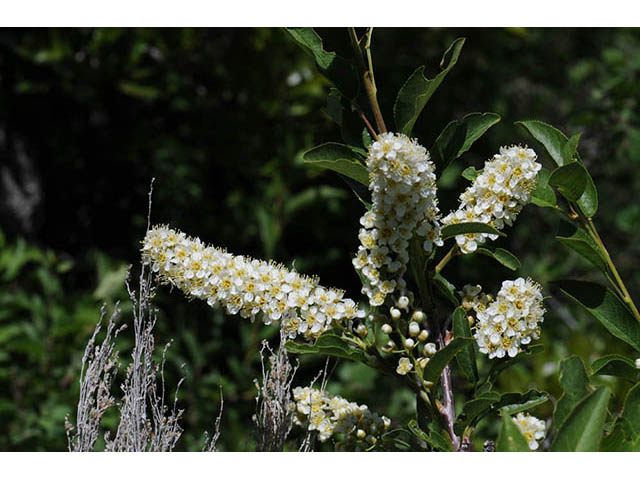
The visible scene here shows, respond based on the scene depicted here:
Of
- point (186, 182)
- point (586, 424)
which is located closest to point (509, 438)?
point (586, 424)

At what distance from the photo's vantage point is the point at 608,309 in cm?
97

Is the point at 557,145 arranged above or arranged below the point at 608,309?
above

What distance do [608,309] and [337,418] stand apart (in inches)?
15.7

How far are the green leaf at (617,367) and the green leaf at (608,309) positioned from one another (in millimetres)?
34

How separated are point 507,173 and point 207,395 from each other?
177 centimetres

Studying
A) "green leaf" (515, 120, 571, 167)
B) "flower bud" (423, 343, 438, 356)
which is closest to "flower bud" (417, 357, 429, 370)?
"flower bud" (423, 343, 438, 356)

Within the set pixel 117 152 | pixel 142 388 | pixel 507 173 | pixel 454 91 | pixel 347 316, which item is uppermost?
pixel 454 91

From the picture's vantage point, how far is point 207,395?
2.46 m

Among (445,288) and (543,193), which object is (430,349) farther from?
(543,193)

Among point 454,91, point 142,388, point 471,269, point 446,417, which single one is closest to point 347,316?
point 446,417

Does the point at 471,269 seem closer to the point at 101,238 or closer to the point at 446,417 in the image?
the point at 101,238

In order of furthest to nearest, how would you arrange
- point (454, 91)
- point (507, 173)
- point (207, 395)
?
1. point (454, 91)
2. point (207, 395)
3. point (507, 173)

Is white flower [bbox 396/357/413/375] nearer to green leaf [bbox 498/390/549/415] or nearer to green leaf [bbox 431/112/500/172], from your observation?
green leaf [bbox 498/390/549/415]

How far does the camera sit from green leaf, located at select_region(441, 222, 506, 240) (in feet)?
2.86
